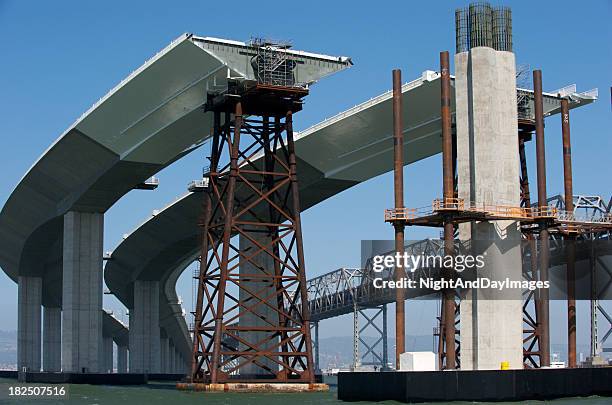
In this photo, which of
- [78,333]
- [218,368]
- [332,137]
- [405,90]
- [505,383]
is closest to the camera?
[505,383]

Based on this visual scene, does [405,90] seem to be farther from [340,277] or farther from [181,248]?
[340,277]

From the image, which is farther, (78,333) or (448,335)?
(78,333)

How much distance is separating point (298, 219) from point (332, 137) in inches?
471

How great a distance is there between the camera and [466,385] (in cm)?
5375

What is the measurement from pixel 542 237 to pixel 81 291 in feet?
168

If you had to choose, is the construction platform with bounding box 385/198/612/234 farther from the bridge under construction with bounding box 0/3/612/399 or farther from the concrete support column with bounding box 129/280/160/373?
the concrete support column with bounding box 129/280/160/373

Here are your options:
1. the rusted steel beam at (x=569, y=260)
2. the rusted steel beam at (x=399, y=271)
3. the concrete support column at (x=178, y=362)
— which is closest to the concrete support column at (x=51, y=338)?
the concrete support column at (x=178, y=362)

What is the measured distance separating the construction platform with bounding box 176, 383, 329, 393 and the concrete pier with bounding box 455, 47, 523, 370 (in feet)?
47.4

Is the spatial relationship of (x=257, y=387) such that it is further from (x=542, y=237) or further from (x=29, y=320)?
(x=29, y=320)

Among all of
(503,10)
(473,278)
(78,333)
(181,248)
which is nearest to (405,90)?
(503,10)

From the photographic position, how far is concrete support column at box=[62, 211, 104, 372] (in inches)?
3952

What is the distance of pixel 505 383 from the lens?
54.4 meters

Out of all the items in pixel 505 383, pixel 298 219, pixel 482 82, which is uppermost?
pixel 482 82

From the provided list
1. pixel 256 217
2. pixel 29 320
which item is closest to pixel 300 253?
pixel 256 217
